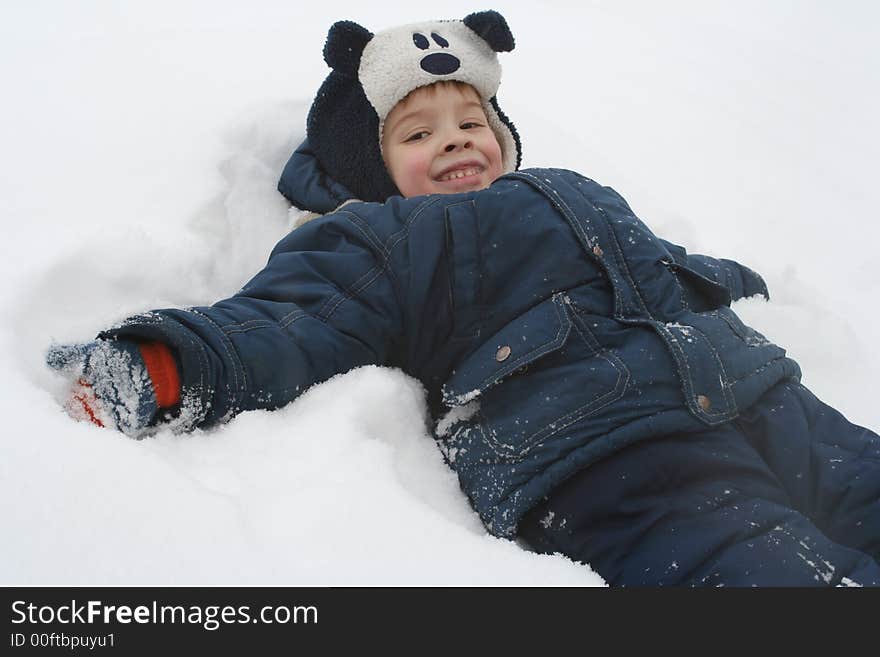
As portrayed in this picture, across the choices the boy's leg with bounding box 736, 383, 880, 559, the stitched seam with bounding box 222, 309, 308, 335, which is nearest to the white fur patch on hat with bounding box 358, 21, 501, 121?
the stitched seam with bounding box 222, 309, 308, 335

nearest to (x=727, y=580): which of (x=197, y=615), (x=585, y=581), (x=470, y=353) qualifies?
(x=585, y=581)

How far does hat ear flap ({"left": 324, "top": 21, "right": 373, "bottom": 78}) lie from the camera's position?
157cm

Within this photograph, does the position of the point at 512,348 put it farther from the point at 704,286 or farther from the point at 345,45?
the point at 345,45

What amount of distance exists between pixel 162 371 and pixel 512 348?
479 millimetres

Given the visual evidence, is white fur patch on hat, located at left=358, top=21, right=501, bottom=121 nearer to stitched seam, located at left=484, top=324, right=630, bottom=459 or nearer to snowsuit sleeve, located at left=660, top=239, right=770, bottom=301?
snowsuit sleeve, located at left=660, top=239, right=770, bottom=301

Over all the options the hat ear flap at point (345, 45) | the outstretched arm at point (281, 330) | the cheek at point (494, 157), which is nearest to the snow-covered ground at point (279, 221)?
the outstretched arm at point (281, 330)

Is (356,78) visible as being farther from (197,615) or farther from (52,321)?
(197,615)

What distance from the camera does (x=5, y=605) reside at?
638 mm

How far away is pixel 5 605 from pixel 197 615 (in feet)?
0.54

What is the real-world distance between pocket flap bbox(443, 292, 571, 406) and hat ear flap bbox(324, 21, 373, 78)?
0.81 m

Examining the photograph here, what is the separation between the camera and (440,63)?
1507 millimetres

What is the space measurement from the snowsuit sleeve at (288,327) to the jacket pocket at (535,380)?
0.53ft

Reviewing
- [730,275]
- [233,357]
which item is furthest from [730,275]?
[233,357]

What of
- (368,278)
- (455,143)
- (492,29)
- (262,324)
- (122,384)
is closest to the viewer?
(122,384)
